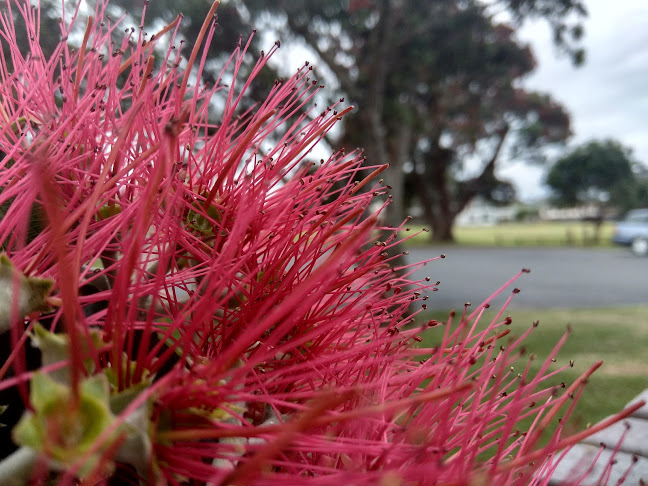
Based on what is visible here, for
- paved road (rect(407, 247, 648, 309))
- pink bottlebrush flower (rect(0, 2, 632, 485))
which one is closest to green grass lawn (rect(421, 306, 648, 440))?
paved road (rect(407, 247, 648, 309))

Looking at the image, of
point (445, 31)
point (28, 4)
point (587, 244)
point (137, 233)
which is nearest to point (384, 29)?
point (445, 31)

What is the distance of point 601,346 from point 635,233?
310 inches

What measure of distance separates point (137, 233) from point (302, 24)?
3.16 m

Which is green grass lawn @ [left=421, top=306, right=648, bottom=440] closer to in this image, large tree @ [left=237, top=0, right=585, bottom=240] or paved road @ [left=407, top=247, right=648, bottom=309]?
paved road @ [left=407, top=247, right=648, bottom=309]

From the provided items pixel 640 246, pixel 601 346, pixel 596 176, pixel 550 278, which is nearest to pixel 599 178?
pixel 596 176

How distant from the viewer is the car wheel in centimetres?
914

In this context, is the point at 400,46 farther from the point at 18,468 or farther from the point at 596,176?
the point at 596,176

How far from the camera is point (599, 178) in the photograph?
16.6 m

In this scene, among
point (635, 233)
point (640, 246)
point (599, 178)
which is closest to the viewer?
point (640, 246)

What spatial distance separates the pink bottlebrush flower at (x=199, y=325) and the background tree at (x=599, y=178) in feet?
55.7

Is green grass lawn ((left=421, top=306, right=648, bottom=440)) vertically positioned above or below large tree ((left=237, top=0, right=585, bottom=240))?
below

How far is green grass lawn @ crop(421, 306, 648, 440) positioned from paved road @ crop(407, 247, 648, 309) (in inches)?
24.0

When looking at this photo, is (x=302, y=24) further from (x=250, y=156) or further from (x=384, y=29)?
(x=250, y=156)

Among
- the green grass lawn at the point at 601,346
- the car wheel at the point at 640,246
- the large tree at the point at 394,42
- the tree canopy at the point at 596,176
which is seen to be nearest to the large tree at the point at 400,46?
the large tree at the point at 394,42
